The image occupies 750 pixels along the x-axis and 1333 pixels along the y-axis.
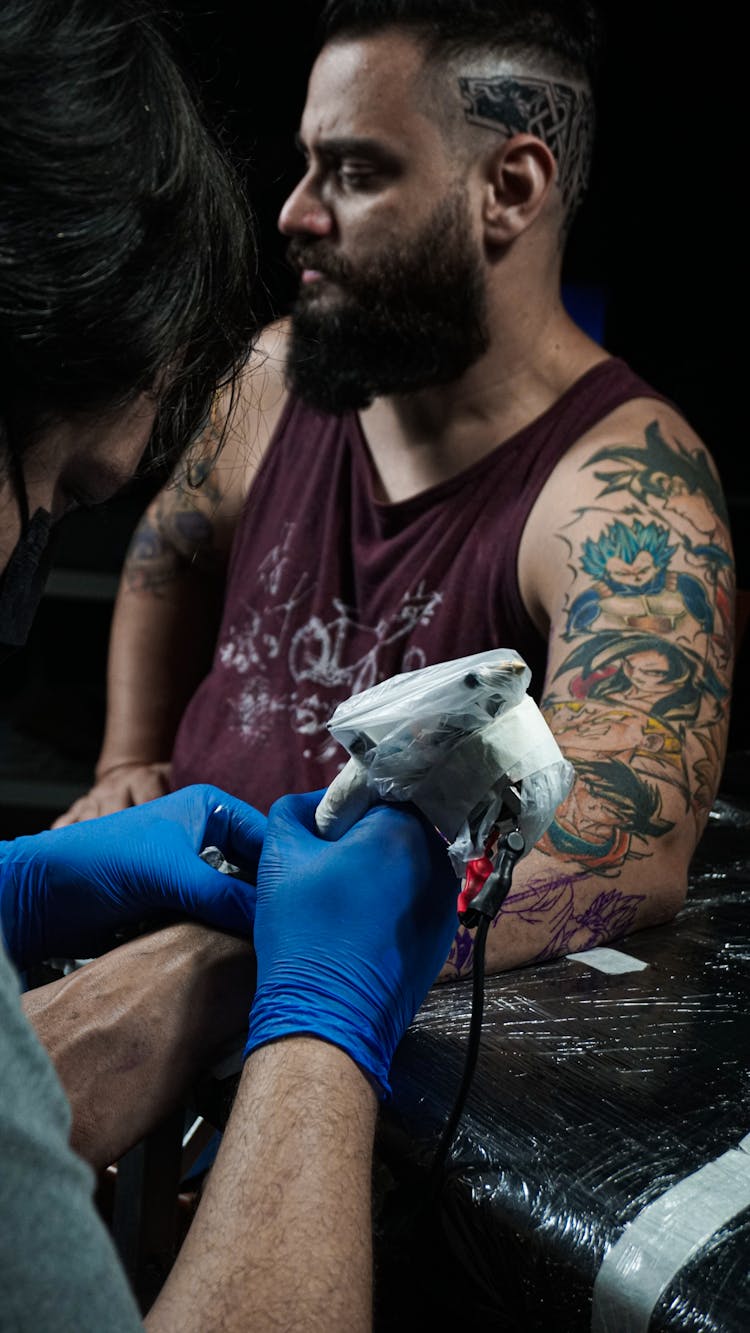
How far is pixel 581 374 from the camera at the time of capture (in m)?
Answer: 1.64

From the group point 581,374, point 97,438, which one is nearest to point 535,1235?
point 97,438

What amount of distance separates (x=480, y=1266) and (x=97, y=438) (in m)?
0.57

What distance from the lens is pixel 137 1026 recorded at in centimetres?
84

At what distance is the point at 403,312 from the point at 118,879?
3.41 ft

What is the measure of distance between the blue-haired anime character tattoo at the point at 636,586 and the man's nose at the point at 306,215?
65 centimetres

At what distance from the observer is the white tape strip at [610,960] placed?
995 millimetres

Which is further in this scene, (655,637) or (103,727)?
(103,727)

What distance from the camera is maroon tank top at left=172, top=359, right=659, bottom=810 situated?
1499 mm

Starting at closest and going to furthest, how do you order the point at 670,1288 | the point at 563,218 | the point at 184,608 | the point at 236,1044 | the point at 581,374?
the point at 670,1288, the point at 236,1044, the point at 581,374, the point at 563,218, the point at 184,608

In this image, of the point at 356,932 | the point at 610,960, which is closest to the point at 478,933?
the point at 356,932

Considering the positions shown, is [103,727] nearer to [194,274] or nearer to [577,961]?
[577,961]

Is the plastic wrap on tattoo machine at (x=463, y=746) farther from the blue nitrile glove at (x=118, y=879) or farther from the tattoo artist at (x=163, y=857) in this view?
the blue nitrile glove at (x=118, y=879)

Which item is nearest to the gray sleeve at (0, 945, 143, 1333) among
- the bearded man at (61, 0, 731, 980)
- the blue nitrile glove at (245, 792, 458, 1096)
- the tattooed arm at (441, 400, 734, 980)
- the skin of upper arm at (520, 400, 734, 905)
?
the blue nitrile glove at (245, 792, 458, 1096)

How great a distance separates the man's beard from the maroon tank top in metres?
0.12
